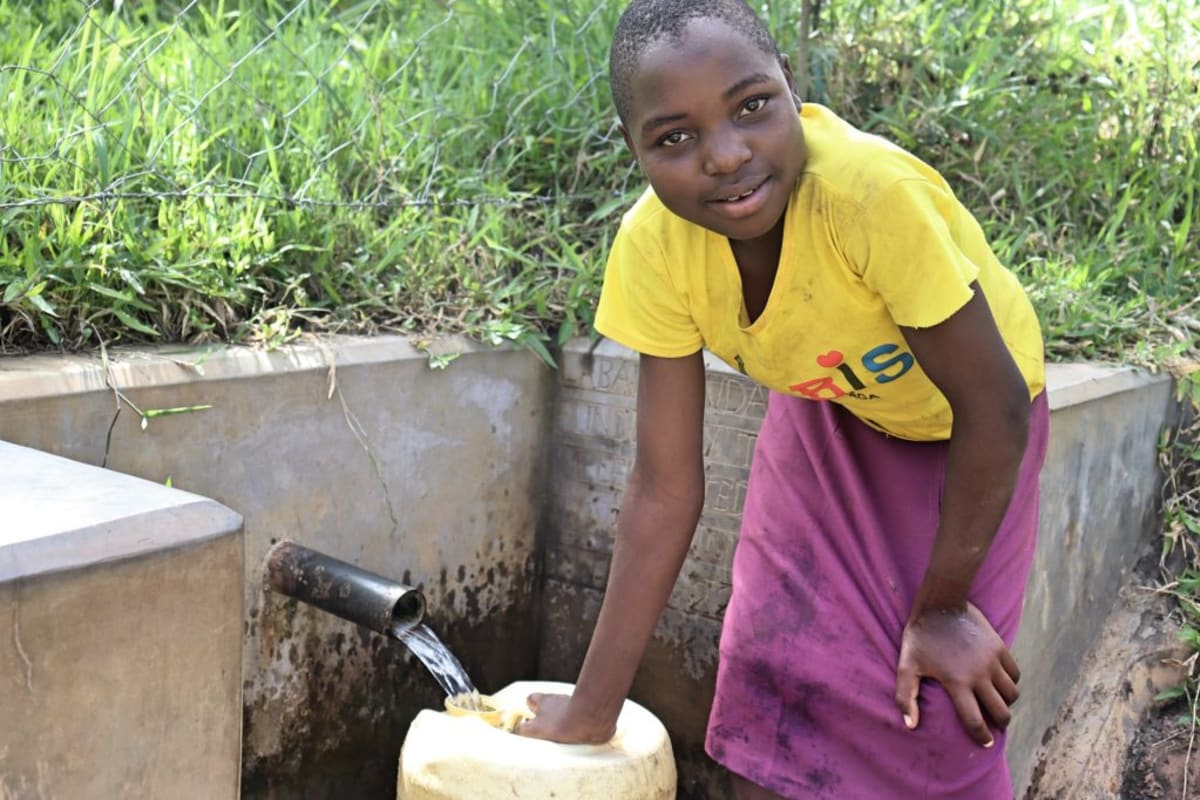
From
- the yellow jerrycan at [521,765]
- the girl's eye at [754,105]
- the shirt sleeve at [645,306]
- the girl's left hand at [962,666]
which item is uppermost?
the girl's eye at [754,105]

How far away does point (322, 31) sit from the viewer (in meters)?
4.05

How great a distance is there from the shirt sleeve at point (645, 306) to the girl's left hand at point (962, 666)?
48 cm

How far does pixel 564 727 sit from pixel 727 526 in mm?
851

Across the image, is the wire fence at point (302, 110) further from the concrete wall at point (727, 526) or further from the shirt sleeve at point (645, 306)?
the shirt sleeve at point (645, 306)

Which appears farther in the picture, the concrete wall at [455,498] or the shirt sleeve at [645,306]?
the concrete wall at [455,498]

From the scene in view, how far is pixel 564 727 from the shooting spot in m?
1.95

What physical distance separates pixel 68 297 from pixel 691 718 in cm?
143

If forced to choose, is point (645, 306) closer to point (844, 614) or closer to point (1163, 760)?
point (844, 614)

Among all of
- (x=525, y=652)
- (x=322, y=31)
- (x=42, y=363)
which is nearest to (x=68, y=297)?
(x=42, y=363)

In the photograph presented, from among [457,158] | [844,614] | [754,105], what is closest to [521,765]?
[844,614]

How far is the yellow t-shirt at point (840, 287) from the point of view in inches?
63.6

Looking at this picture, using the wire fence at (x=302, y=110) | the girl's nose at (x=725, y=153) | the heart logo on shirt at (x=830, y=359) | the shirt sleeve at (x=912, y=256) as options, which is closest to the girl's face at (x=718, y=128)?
the girl's nose at (x=725, y=153)

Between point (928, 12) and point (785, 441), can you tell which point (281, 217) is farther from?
point (928, 12)

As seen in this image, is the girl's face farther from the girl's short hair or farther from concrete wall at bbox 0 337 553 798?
concrete wall at bbox 0 337 553 798
